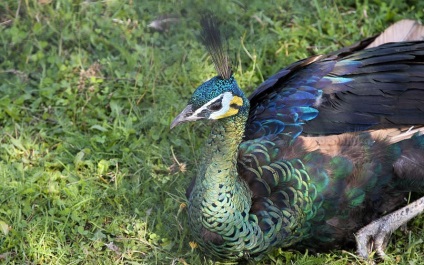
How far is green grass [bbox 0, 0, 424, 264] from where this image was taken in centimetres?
446

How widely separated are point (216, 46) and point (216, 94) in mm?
249

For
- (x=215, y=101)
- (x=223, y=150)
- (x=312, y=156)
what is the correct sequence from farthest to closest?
(x=312, y=156) → (x=223, y=150) → (x=215, y=101)

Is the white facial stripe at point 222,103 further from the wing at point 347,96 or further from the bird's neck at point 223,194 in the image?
the wing at point 347,96

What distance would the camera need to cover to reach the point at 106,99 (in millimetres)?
5363

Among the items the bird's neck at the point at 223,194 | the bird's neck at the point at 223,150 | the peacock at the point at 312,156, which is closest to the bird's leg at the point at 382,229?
the peacock at the point at 312,156

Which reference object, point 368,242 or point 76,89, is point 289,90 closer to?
point 368,242

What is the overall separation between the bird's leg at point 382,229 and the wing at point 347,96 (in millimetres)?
491

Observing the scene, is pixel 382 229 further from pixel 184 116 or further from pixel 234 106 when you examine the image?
pixel 184 116

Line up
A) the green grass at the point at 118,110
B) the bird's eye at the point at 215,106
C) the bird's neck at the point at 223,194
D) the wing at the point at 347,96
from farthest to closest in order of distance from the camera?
the green grass at the point at 118,110
the wing at the point at 347,96
the bird's neck at the point at 223,194
the bird's eye at the point at 215,106

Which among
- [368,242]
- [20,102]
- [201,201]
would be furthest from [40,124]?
[368,242]

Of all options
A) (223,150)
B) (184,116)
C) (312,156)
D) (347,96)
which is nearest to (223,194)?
(223,150)

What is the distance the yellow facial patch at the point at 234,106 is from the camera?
3828mm

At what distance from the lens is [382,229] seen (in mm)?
4375

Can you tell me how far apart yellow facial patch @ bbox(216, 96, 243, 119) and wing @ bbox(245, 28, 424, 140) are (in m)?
0.53
